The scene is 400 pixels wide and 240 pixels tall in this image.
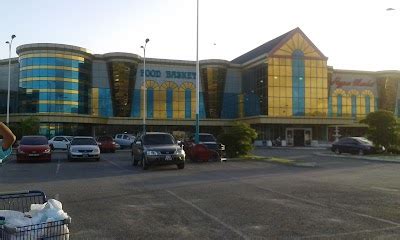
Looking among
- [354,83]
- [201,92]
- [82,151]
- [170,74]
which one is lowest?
[82,151]

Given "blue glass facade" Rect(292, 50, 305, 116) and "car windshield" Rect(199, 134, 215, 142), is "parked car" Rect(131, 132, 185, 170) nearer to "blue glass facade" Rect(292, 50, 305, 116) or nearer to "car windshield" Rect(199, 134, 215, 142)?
"car windshield" Rect(199, 134, 215, 142)

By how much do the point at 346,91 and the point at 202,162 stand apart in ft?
195

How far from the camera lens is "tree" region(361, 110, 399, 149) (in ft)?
114

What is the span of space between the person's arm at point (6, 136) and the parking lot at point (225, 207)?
11.8ft

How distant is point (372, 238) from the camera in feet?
23.1

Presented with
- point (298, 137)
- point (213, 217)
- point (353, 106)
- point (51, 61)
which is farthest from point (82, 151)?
point (353, 106)

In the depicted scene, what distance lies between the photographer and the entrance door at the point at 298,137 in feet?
Result: 222

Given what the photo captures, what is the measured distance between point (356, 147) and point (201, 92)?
4240 centimetres

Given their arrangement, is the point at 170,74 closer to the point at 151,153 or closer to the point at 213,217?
A: the point at 151,153

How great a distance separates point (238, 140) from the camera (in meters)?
30.1

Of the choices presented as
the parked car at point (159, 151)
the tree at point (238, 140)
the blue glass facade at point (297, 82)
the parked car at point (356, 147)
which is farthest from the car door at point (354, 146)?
the blue glass facade at point (297, 82)

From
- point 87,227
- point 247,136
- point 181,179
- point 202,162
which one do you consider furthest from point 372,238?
point 247,136

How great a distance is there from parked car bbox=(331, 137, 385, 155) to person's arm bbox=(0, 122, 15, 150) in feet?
114

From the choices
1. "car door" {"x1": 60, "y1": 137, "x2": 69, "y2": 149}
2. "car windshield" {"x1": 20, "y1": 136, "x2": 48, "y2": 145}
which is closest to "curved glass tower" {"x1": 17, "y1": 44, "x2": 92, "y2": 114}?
"car door" {"x1": 60, "y1": 137, "x2": 69, "y2": 149}
